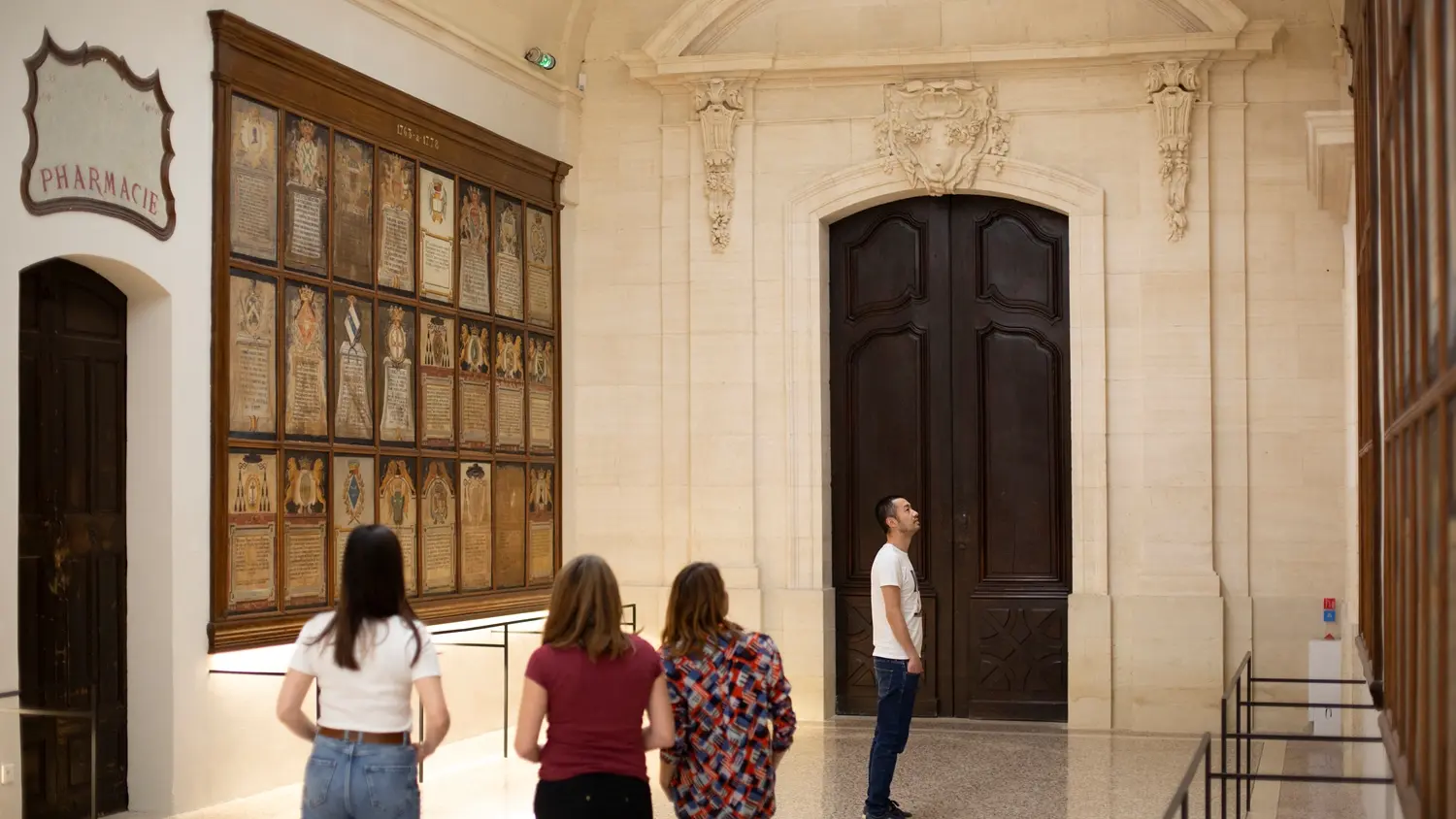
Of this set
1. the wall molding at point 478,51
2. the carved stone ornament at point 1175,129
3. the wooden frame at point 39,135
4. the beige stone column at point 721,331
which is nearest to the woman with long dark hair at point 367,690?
the wooden frame at point 39,135

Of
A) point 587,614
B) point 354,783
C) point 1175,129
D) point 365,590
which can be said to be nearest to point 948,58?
point 1175,129

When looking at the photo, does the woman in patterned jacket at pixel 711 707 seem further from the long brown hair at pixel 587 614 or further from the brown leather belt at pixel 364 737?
the brown leather belt at pixel 364 737

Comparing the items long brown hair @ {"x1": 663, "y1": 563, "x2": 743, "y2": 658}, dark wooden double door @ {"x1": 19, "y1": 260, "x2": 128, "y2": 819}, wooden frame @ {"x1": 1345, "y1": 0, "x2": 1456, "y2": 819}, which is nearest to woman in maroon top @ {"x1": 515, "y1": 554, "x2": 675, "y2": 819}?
long brown hair @ {"x1": 663, "y1": 563, "x2": 743, "y2": 658}

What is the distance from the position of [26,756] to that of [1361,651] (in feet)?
21.1

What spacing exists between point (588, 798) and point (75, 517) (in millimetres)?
5182

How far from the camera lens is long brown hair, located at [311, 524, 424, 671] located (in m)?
4.52

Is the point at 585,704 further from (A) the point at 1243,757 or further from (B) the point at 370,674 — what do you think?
(A) the point at 1243,757

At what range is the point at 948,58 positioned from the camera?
1272cm

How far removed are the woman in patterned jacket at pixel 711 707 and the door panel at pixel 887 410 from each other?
820 cm

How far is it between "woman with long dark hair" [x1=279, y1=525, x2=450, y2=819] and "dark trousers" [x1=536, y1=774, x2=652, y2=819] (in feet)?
1.13

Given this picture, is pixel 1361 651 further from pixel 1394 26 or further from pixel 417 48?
pixel 417 48

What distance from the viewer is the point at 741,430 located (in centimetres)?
1312

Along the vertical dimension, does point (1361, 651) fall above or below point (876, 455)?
below

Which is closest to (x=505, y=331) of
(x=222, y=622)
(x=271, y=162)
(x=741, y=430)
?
(x=741, y=430)
